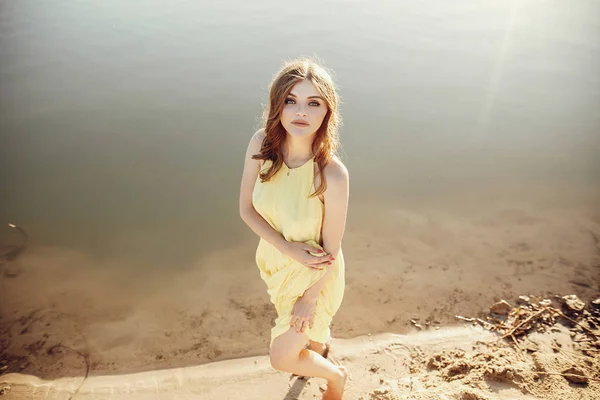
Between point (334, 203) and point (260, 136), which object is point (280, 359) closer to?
point (334, 203)

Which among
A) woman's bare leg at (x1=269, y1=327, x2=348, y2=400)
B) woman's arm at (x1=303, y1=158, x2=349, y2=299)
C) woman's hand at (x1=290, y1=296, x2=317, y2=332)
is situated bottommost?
woman's bare leg at (x1=269, y1=327, x2=348, y2=400)

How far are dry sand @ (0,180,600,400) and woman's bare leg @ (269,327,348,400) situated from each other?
36 cm

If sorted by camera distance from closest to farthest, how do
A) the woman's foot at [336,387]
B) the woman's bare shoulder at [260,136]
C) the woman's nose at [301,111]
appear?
the woman's nose at [301,111]
the woman's bare shoulder at [260,136]
the woman's foot at [336,387]

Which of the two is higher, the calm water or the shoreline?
the calm water

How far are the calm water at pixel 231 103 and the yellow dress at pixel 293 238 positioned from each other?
1732 millimetres

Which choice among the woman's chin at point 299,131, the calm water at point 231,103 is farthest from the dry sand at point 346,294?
the woman's chin at point 299,131

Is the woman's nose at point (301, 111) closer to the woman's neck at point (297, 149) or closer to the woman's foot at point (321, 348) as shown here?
the woman's neck at point (297, 149)

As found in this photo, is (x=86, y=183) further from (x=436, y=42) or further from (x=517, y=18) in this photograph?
(x=517, y=18)

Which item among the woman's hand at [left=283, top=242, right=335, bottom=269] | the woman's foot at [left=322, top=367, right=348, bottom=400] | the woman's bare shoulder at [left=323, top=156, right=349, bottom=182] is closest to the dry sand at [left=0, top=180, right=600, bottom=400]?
the woman's foot at [left=322, top=367, right=348, bottom=400]

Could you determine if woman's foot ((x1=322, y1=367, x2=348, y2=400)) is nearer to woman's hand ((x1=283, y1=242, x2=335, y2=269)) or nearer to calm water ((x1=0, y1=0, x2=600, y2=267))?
woman's hand ((x1=283, y1=242, x2=335, y2=269))

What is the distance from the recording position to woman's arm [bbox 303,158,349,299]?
2102mm

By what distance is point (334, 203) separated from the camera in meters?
2.12

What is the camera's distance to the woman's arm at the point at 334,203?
2.10m

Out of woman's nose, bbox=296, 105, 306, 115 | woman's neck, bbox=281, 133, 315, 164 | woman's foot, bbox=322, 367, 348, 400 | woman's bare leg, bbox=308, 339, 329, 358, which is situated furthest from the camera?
woman's bare leg, bbox=308, 339, 329, 358
